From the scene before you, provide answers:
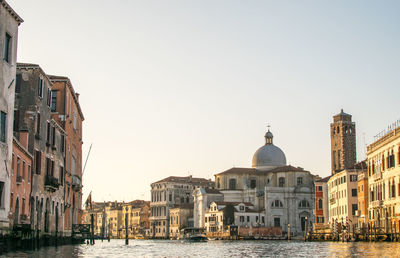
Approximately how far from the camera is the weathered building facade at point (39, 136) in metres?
29.6

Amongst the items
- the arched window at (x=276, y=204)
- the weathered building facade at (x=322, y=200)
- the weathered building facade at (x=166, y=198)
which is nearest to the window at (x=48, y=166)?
the weathered building facade at (x=322, y=200)

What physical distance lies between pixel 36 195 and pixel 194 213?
80.1 m

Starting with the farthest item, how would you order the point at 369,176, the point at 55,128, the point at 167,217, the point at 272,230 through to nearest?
the point at 167,217, the point at 272,230, the point at 369,176, the point at 55,128

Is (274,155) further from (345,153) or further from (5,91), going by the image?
(5,91)

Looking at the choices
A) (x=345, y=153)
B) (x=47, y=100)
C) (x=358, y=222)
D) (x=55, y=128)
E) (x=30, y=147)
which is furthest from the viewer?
(x=345, y=153)

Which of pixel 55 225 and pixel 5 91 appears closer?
pixel 5 91

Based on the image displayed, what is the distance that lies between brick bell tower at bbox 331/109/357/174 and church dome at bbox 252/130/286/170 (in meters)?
10.4

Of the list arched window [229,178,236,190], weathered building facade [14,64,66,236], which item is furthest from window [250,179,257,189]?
weathered building facade [14,64,66,236]

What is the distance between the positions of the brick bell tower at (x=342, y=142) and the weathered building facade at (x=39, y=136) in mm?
72481

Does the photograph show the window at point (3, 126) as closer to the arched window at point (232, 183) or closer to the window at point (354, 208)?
the window at point (354, 208)

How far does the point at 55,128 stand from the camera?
119 feet

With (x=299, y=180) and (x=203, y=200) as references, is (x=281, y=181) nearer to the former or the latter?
(x=299, y=180)

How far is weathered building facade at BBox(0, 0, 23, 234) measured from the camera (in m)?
22.0

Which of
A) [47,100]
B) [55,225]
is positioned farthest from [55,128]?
[55,225]
